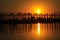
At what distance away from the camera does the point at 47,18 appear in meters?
63.3

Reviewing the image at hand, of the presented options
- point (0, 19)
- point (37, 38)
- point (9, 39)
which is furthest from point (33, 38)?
point (0, 19)

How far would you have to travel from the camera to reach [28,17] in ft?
211

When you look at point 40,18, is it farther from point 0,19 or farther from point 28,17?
point 0,19

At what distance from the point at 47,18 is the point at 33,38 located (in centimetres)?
4203

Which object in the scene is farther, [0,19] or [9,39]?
[0,19]

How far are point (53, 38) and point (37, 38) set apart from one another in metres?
1.13

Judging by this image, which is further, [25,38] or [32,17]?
[32,17]

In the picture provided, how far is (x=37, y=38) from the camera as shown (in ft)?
70.4

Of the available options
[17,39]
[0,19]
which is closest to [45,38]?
[17,39]

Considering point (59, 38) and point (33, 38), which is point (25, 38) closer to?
point (33, 38)

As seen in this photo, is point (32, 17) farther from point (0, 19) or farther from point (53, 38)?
point (53, 38)

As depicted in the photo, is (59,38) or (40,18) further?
(40,18)

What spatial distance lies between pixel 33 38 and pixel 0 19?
1565 inches

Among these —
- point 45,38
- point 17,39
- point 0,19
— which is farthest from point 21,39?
point 0,19
